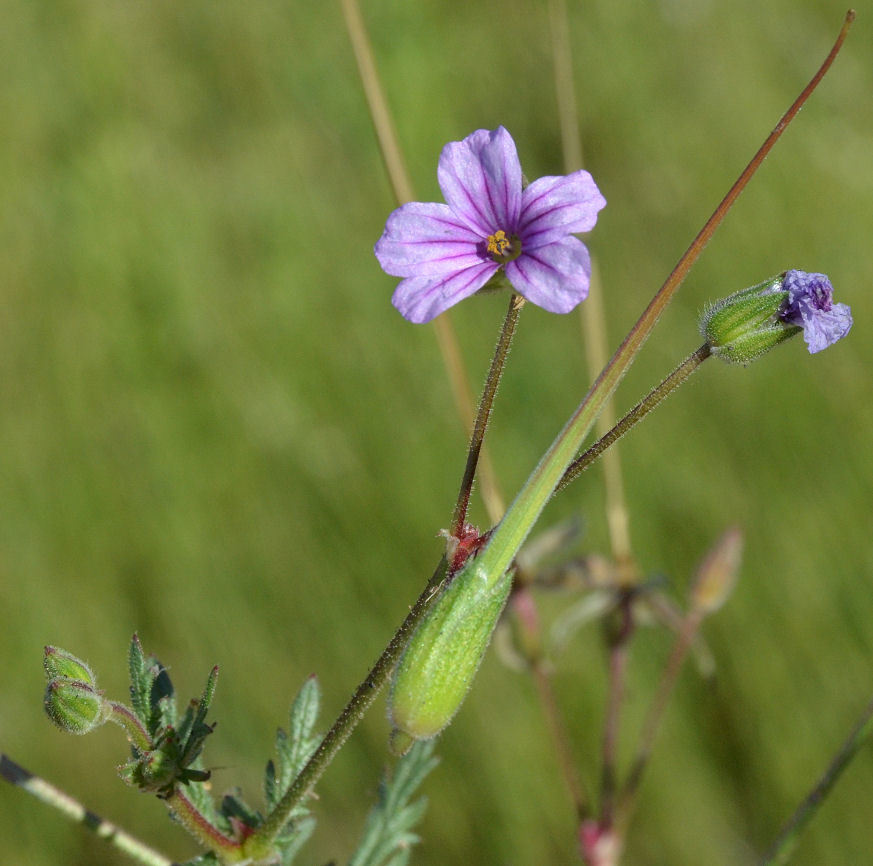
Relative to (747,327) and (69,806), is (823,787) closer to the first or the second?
(747,327)

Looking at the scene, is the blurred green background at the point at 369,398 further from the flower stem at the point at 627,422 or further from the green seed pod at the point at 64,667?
the flower stem at the point at 627,422

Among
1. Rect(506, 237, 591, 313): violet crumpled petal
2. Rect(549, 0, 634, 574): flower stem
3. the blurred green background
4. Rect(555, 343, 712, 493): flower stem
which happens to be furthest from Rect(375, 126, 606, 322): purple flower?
the blurred green background

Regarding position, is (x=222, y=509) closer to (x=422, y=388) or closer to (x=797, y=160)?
(x=422, y=388)

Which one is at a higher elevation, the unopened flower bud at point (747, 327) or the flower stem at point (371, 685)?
the unopened flower bud at point (747, 327)

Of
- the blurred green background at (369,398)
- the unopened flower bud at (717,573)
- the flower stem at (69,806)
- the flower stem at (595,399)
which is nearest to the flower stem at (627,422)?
the flower stem at (595,399)

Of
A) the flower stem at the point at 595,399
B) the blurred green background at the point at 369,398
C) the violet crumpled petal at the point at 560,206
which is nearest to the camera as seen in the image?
the flower stem at the point at 595,399

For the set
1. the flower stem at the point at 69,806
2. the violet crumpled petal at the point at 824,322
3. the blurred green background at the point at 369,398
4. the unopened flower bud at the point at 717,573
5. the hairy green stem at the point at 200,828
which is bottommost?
the flower stem at the point at 69,806

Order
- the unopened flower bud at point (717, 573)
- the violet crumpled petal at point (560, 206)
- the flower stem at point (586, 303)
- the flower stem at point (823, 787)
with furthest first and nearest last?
the unopened flower bud at point (717, 573)
the flower stem at point (586, 303)
the flower stem at point (823, 787)
the violet crumpled petal at point (560, 206)
